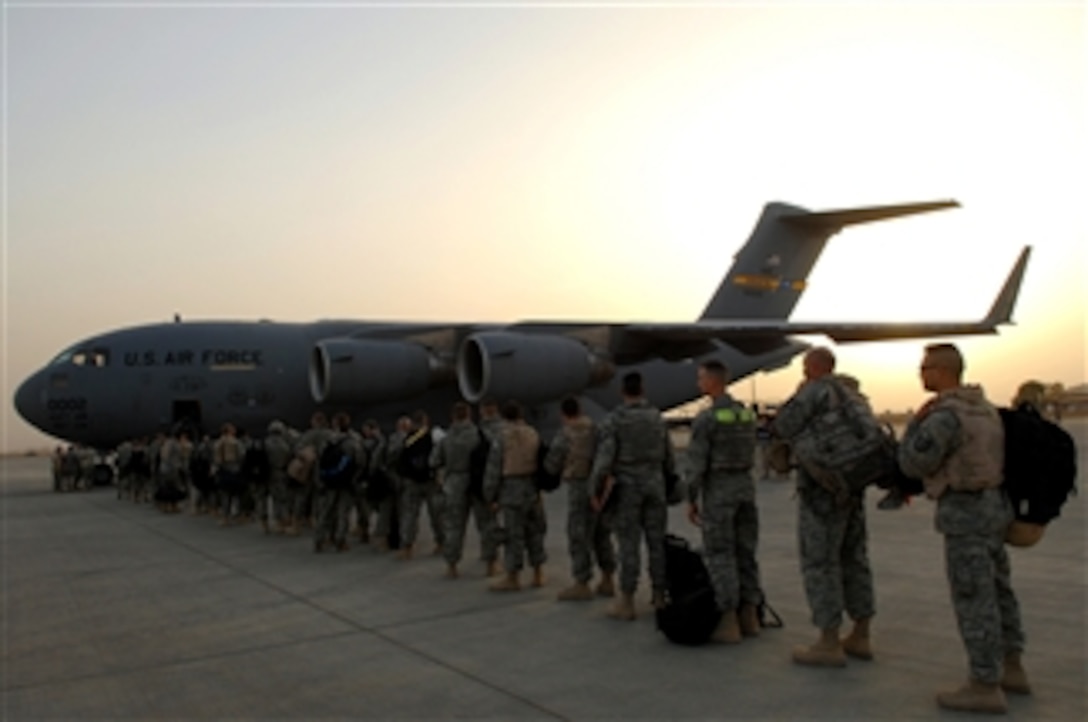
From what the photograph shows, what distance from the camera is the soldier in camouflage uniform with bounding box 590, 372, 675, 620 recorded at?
6.06m

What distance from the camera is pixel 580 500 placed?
263 inches

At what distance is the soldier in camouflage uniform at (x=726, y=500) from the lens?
543cm

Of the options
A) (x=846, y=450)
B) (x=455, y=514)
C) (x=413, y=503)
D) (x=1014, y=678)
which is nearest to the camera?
(x=1014, y=678)

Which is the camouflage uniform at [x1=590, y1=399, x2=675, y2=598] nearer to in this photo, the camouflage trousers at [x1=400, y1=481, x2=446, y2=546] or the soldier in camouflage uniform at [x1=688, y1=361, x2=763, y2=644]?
the soldier in camouflage uniform at [x1=688, y1=361, x2=763, y2=644]

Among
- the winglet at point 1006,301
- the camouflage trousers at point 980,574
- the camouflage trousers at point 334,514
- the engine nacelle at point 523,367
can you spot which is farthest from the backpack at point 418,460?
the winglet at point 1006,301

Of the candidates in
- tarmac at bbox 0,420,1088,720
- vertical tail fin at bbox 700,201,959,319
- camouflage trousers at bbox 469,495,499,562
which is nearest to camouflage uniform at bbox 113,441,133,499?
tarmac at bbox 0,420,1088,720

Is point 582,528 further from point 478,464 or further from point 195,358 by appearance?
point 195,358

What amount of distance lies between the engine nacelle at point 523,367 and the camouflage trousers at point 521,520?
8644 mm

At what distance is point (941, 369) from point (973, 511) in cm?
70

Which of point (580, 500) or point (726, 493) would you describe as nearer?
point (726, 493)

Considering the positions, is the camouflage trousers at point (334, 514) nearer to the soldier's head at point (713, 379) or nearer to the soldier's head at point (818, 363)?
the soldier's head at point (713, 379)

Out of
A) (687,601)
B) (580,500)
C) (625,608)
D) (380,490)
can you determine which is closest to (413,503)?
(380,490)

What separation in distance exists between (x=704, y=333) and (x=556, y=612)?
468 inches

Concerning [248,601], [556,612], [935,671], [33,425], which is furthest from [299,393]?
[935,671]
